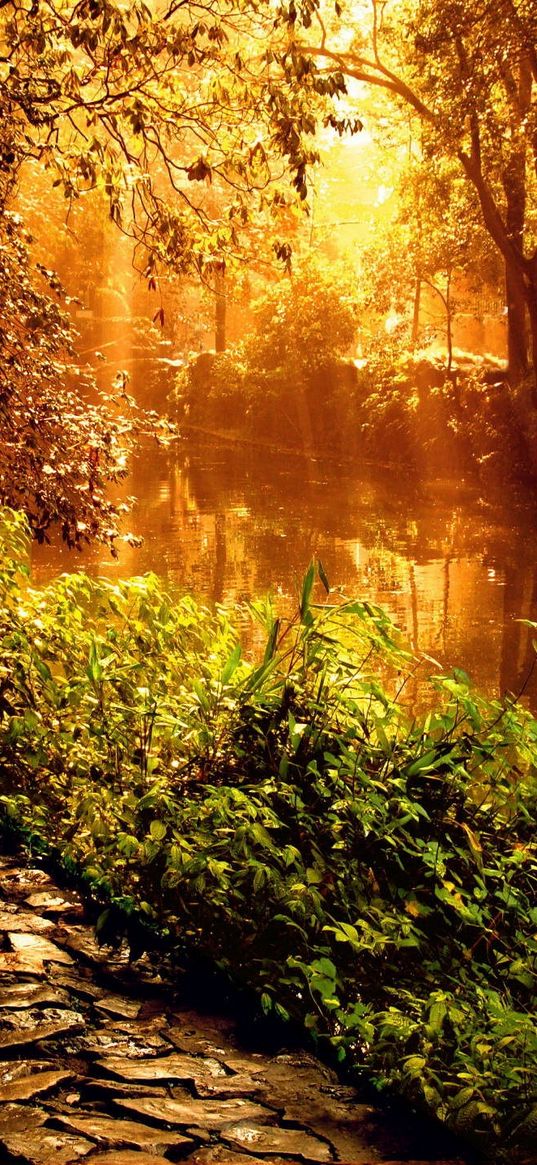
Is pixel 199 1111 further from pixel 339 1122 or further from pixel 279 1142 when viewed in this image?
pixel 339 1122

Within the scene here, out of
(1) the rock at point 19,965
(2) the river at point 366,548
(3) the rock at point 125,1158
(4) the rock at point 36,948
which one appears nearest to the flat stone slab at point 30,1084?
(3) the rock at point 125,1158

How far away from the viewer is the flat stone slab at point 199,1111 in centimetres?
286

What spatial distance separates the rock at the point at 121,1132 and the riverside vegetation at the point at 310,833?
0.64m

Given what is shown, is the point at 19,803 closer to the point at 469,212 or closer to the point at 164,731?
the point at 164,731

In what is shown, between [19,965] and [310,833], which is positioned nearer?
[19,965]

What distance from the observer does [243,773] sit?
4.40 metres

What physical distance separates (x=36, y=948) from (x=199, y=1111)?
117 cm

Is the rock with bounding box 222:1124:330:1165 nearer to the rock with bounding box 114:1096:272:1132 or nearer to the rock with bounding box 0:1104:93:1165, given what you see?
the rock with bounding box 114:1096:272:1132

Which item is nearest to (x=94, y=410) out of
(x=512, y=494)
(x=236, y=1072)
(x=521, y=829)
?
(x=521, y=829)

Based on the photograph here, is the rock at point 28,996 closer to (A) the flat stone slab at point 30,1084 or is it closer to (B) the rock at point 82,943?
(B) the rock at point 82,943

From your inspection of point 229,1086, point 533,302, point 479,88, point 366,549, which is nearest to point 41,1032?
point 229,1086

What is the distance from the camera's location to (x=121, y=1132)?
2705mm

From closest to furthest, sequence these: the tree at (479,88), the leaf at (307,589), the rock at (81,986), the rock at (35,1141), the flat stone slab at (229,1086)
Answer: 1. the rock at (35,1141)
2. the flat stone slab at (229,1086)
3. the rock at (81,986)
4. the leaf at (307,589)
5. the tree at (479,88)

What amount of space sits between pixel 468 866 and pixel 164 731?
1364mm
